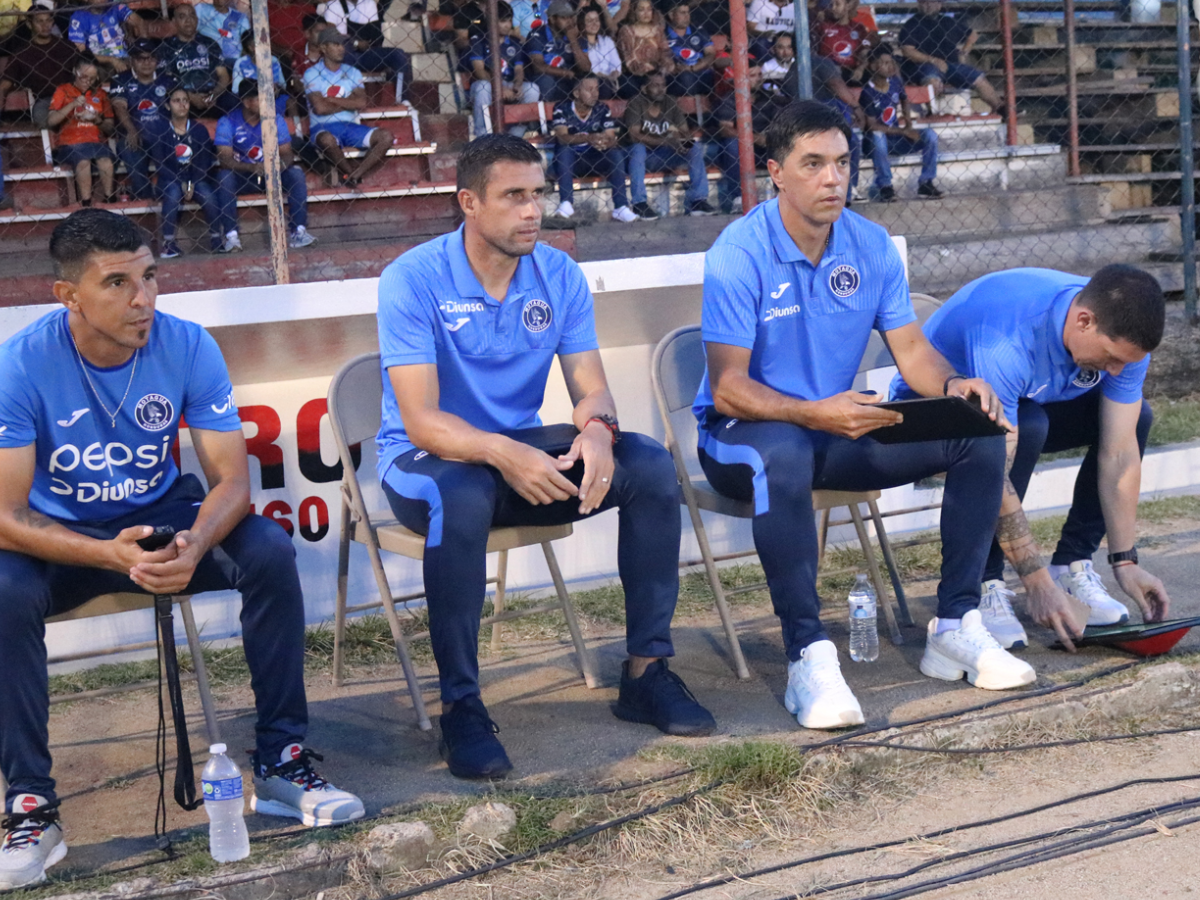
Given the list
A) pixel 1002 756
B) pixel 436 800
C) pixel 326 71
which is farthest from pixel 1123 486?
pixel 326 71

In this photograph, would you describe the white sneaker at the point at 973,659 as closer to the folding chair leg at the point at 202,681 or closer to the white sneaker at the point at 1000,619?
the white sneaker at the point at 1000,619

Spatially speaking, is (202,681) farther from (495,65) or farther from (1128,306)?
(495,65)

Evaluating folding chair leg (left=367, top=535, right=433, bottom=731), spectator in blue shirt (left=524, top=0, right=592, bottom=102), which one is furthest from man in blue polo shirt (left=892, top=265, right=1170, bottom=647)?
spectator in blue shirt (left=524, top=0, right=592, bottom=102)

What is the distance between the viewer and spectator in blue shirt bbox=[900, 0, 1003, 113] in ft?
34.9

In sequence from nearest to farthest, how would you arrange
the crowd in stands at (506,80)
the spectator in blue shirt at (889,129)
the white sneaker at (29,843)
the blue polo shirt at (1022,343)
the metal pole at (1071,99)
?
1. the white sneaker at (29,843)
2. the blue polo shirt at (1022,343)
3. the crowd in stands at (506,80)
4. the spectator in blue shirt at (889,129)
5. the metal pole at (1071,99)

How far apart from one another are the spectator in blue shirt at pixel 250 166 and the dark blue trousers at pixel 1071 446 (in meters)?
5.07

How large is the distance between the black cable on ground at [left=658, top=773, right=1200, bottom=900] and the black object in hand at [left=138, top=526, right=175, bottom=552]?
→ 1.41 metres

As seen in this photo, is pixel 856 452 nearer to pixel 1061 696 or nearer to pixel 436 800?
pixel 1061 696

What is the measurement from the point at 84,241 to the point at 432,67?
6.98m

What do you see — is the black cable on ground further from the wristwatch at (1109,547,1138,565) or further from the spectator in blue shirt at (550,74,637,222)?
the spectator in blue shirt at (550,74,637,222)

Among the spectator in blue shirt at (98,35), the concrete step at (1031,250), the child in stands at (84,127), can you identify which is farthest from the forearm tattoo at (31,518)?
the concrete step at (1031,250)

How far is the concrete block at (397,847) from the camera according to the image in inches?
106

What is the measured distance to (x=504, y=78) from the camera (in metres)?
8.90

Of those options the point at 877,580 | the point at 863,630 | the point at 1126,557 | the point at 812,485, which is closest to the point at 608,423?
the point at 812,485
